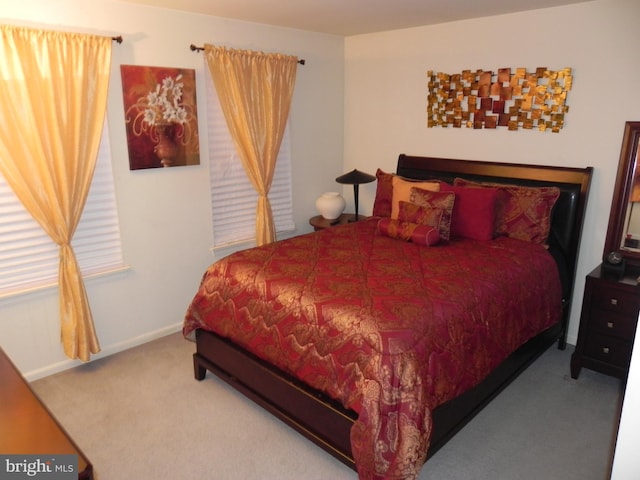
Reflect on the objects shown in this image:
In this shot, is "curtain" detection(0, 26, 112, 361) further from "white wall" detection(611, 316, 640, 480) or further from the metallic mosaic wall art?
"white wall" detection(611, 316, 640, 480)

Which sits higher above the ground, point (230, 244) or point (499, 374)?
point (230, 244)

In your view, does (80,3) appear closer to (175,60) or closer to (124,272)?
(175,60)

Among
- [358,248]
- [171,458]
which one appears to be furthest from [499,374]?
[171,458]

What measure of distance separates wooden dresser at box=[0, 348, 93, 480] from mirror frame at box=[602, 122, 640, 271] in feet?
11.0

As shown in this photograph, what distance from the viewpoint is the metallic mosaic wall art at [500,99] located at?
136 inches

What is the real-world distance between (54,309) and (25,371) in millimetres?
441

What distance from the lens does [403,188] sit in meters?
3.82

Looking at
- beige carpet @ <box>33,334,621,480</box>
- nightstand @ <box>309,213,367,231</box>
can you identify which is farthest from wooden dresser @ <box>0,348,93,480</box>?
nightstand @ <box>309,213,367,231</box>

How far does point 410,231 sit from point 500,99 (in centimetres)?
133

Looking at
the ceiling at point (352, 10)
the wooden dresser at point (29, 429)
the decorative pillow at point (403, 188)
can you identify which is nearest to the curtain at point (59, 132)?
the ceiling at point (352, 10)

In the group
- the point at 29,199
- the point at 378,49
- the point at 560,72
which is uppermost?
the point at 378,49

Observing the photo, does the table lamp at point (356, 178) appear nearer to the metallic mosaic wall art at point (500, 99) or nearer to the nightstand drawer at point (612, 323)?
the metallic mosaic wall art at point (500, 99)

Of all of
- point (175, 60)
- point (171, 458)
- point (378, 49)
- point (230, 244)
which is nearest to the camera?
point (171, 458)

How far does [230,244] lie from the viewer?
4.17 meters
